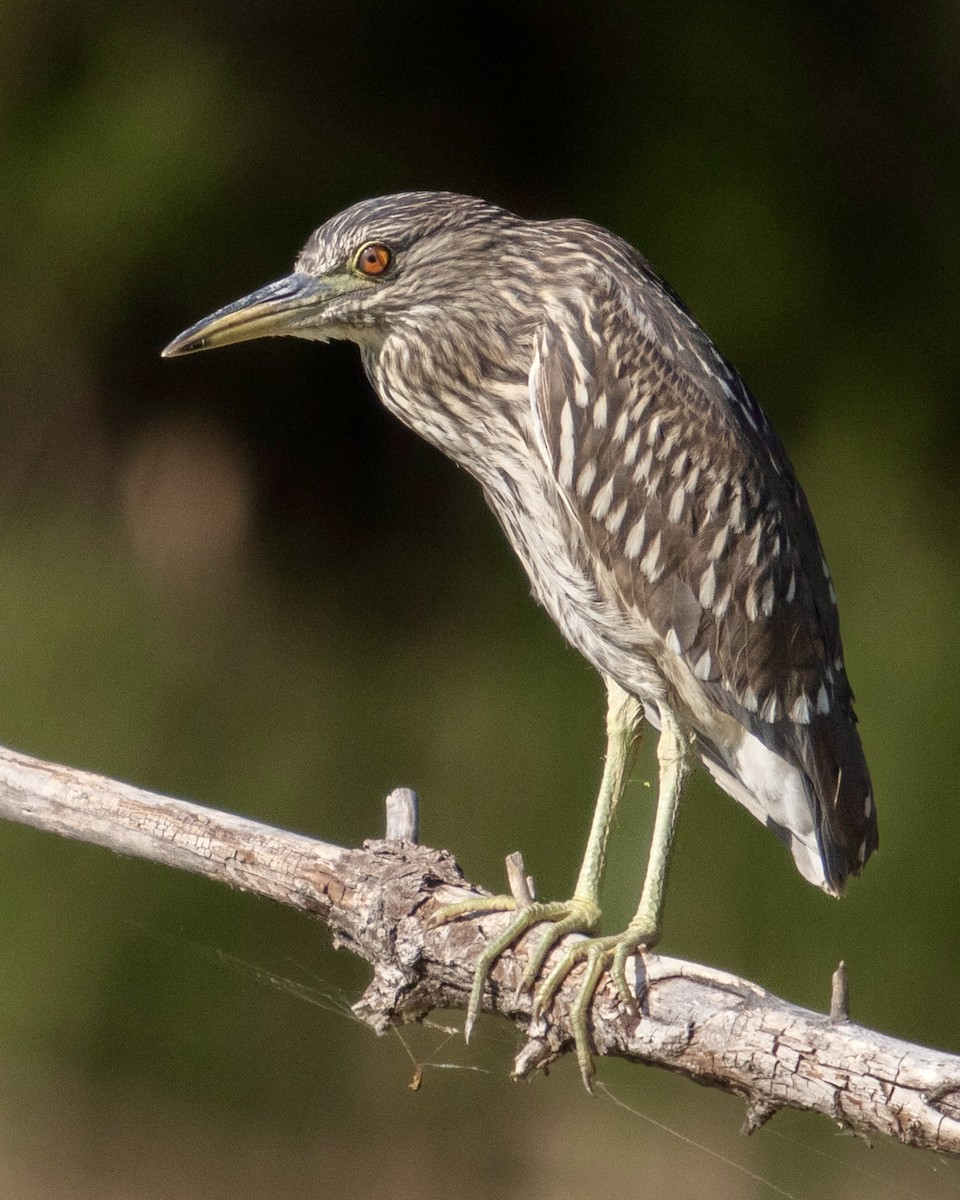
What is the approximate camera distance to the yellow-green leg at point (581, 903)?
1828mm

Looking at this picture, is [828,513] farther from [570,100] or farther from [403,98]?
[403,98]

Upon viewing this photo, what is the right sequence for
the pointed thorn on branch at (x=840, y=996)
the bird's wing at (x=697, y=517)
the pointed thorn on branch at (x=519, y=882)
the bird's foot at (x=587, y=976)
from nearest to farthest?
1. the pointed thorn on branch at (x=840, y=996)
2. the bird's foot at (x=587, y=976)
3. the pointed thorn on branch at (x=519, y=882)
4. the bird's wing at (x=697, y=517)

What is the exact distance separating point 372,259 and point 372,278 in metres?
0.03

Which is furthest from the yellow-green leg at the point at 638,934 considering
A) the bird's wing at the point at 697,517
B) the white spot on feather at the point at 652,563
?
the white spot on feather at the point at 652,563

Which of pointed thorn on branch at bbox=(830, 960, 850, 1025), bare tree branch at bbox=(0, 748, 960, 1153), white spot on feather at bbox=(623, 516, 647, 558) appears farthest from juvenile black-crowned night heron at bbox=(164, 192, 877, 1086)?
pointed thorn on branch at bbox=(830, 960, 850, 1025)

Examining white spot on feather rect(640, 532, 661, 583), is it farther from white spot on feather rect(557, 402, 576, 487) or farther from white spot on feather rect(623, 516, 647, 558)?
white spot on feather rect(557, 402, 576, 487)

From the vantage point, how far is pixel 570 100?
373 cm

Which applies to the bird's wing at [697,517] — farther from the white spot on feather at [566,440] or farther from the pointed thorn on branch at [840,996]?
the pointed thorn on branch at [840,996]

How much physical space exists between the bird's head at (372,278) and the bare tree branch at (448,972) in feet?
2.26

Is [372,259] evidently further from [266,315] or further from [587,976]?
[587,976]

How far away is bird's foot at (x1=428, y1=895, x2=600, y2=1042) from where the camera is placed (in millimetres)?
1811

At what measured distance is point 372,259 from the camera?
2072 millimetres

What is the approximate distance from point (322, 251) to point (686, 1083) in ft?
8.40

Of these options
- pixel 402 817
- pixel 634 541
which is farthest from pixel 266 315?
pixel 402 817
